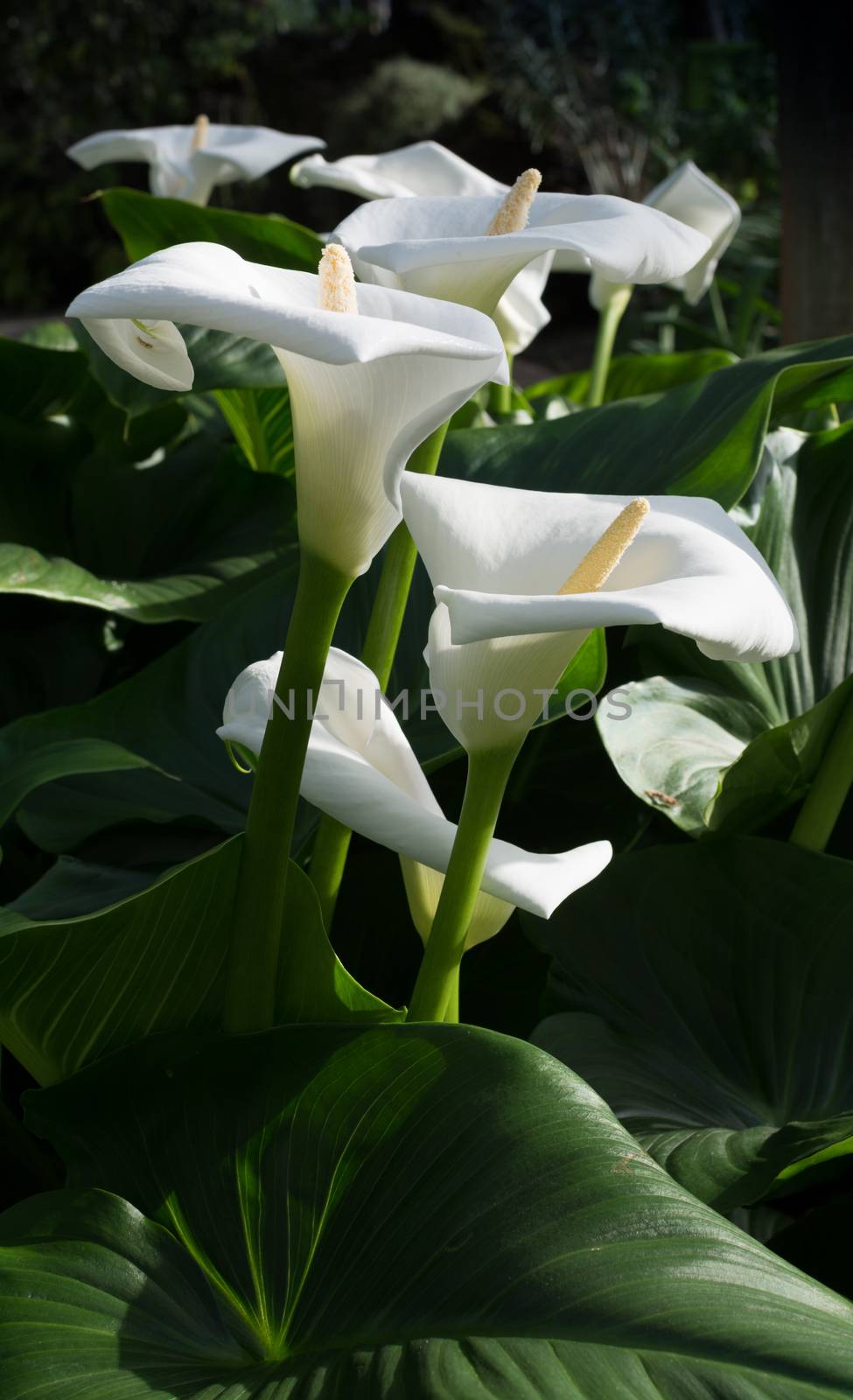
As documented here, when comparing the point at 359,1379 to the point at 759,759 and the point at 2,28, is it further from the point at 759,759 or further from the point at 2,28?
the point at 2,28

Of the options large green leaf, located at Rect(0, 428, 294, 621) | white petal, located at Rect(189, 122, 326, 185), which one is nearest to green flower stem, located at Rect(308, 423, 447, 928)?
large green leaf, located at Rect(0, 428, 294, 621)

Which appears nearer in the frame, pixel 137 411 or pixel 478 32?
→ pixel 137 411

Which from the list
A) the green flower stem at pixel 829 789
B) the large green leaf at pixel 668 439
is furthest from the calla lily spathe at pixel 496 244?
the green flower stem at pixel 829 789

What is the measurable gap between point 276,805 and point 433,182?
0.73 m

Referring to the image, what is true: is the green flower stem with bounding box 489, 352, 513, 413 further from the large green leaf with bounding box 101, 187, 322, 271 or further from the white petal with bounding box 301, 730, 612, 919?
the white petal with bounding box 301, 730, 612, 919

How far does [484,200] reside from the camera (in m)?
0.62

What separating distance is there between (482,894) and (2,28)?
878 centimetres

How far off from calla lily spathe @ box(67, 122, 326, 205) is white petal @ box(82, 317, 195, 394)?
0.81 meters

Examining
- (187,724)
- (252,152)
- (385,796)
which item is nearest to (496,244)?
(385,796)

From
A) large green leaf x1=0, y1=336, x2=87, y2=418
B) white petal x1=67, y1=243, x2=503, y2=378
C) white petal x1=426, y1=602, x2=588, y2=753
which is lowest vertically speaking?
large green leaf x1=0, y1=336, x2=87, y2=418

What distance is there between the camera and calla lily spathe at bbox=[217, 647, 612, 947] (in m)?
0.45

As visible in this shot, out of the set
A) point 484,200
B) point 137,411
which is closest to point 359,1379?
point 484,200

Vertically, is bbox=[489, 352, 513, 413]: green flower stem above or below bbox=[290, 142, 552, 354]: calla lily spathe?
below

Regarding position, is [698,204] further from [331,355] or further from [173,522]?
[331,355]
